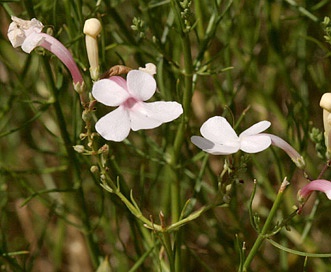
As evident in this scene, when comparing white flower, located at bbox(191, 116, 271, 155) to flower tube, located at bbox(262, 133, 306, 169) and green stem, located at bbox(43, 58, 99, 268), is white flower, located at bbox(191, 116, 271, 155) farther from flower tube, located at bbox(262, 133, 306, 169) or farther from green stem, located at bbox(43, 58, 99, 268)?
green stem, located at bbox(43, 58, 99, 268)

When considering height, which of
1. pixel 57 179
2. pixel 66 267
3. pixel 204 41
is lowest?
pixel 66 267

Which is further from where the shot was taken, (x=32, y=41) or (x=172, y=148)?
(x=172, y=148)

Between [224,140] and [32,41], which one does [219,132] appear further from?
[32,41]

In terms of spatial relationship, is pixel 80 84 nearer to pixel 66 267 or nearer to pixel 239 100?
pixel 239 100

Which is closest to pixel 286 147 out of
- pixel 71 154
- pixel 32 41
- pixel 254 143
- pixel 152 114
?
pixel 254 143

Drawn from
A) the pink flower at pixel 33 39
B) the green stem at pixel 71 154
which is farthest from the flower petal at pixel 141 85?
the green stem at pixel 71 154

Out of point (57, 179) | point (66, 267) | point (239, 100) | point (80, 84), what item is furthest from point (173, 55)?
point (66, 267)

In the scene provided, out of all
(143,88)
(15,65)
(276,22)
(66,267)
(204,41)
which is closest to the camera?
(143,88)

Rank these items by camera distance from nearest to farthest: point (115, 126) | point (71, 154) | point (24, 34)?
point (115, 126) → point (24, 34) → point (71, 154)
